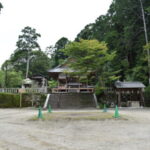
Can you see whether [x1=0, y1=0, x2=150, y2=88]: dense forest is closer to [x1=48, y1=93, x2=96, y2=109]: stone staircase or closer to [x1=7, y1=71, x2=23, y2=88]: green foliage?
[x1=7, y1=71, x2=23, y2=88]: green foliage

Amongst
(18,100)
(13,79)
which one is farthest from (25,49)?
(18,100)

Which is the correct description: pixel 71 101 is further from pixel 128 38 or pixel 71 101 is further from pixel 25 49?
pixel 25 49

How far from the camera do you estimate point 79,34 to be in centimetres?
3562

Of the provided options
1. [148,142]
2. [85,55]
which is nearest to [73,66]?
[85,55]

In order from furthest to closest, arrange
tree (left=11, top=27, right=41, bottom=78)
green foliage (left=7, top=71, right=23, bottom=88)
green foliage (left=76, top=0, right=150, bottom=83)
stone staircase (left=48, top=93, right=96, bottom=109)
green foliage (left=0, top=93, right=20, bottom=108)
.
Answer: tree (left=11, top=27, right=41, bottom=78) < green foliage (left=7, top=71, right=23, bottom=88) < green foliage (left=76, top=0, right=150, bottom=83) < green foliage (left=0, top=93, right=20, bottom=108) < stone staircase (left=48, top=93, right=96, bottom=109)

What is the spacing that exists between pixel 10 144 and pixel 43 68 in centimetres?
3200

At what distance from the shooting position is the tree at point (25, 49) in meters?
33.9

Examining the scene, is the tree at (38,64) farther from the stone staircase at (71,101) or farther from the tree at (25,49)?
the stone staircase at (71,101)

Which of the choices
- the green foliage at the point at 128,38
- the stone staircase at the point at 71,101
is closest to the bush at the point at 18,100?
the stone staircase at the point at 71,101

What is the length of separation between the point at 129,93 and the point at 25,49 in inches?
954

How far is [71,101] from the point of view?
16.8 metres

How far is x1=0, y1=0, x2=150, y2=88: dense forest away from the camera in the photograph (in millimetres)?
16609

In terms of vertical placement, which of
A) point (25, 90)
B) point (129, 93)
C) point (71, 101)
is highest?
point (25, 90)

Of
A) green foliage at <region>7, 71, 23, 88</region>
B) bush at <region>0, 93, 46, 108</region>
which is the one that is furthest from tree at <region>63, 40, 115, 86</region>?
green foliage at <region>7, 71, 23, 88</region>
